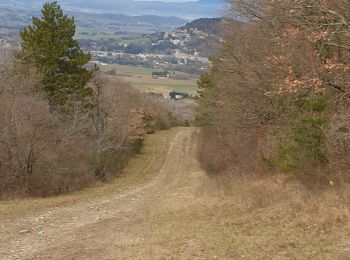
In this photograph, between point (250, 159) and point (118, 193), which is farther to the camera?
point (118, 193)

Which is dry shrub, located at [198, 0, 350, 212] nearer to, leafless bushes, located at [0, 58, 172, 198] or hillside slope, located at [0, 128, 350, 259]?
hillside slope, located at [0, 128, 350, 259]

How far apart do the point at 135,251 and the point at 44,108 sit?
15066 millimetres

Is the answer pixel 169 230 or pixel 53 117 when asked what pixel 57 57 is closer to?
pixel 53 117

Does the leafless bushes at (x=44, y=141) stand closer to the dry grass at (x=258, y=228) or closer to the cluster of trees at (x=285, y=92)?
the cluster of trees at (x=285, y=92)

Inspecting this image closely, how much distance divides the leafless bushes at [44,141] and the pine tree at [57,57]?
3.46 ft

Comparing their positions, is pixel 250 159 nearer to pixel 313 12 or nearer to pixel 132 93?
pixel 313 12

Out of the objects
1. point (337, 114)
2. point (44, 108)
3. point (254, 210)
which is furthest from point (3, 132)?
point (337, 114)

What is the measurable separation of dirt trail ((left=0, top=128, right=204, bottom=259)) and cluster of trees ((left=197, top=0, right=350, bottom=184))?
4635mm

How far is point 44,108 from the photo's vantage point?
2420 cm

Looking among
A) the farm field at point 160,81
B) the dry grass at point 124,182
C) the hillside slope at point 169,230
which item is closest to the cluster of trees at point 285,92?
the hillside slope at point 169,230

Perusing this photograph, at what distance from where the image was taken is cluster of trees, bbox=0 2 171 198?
22500mm

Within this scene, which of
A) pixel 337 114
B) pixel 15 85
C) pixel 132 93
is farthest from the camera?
pixel 132 93

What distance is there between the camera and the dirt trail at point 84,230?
11.4 metres

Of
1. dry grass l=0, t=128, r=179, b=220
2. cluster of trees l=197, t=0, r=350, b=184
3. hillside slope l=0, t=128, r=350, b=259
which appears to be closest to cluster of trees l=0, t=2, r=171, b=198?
dry grass l=0, t=128, r=179, b=220
